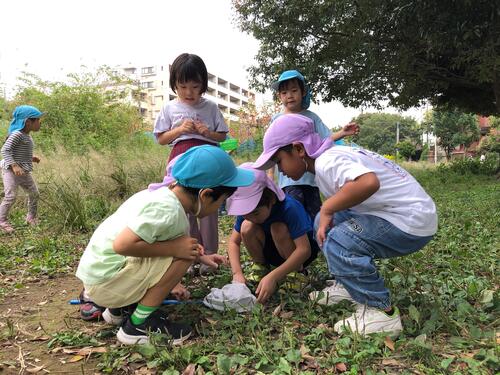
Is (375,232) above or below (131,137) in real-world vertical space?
below

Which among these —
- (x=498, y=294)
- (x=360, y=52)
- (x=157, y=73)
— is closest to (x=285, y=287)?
(x=498, y=294)

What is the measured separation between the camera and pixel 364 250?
6.20 ft

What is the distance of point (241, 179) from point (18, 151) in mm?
4006

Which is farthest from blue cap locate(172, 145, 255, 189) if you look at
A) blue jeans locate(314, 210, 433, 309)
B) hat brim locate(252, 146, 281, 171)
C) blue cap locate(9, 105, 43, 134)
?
blue cap locate(9, 105, 43, 134)

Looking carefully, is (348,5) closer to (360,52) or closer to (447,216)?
(360,52)

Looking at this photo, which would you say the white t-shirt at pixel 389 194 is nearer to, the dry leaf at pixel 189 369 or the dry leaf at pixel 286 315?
the dry leaf at pixel 286 315

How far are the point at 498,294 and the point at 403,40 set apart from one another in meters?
6.27

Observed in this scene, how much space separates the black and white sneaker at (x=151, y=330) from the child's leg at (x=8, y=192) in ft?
11.7

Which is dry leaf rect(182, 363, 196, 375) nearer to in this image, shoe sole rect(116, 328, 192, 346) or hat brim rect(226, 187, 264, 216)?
shoe sole rect(116, 328, 192, 346)

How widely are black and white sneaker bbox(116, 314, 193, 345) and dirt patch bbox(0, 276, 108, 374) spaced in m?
0.16

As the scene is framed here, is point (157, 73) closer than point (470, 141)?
No

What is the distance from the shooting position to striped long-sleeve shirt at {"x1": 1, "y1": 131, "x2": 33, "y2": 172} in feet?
15.8

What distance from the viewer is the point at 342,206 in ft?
5.76

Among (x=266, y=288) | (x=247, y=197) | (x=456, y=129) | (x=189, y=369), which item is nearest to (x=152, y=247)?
(x=189, y=369)
